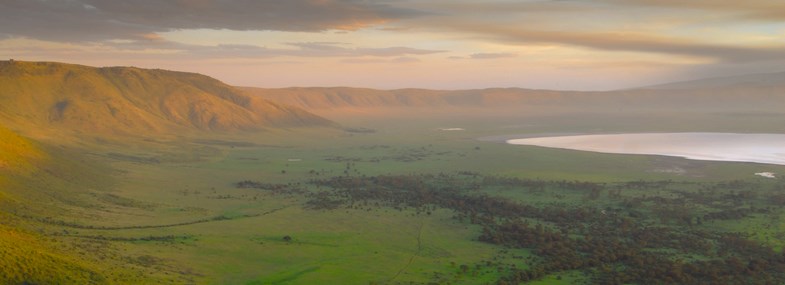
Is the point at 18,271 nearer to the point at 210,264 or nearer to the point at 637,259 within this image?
the point at 210,264

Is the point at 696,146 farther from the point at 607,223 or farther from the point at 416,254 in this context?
→ the point at 416,254

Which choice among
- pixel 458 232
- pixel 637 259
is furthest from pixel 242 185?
pixel 637 259

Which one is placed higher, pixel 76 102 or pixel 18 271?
pixel 76 102

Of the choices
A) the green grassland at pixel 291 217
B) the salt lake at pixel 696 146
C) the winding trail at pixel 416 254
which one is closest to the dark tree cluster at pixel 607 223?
the green grassland at pixel 291 217

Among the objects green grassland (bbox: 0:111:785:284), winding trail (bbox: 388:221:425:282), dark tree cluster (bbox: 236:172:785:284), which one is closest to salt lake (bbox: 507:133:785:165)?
green grassland (bbox: 0:111:785:284)

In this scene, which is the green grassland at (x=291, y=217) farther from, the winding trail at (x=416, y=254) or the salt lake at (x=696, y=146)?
the salt lake at (x=696, y=146)
